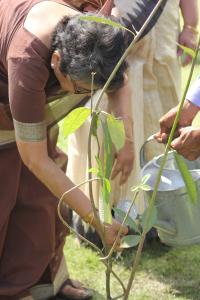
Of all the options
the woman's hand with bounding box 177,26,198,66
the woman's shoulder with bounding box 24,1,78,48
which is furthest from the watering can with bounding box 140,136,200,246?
the woman's hand with bounding box 177,26,198,66

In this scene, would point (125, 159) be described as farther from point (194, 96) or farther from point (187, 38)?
point (187, 38)

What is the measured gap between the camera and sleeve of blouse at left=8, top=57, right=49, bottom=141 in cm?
214

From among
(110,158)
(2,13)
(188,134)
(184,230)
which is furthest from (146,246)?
(110,158)

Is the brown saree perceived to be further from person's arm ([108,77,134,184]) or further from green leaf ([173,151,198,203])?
green leaf ([173,151,198,203])

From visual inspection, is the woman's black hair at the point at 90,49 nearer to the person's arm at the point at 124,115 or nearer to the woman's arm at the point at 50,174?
the woman's arm at the point at 50,174

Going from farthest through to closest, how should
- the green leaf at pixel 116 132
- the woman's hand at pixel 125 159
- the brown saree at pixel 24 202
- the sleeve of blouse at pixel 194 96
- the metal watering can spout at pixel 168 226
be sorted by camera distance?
the woman's hand at pixel 125 159 < the sleeve of blouse at pixel 194 96 < the metal watering can spout at pixel 168 226 < the brown saree at pixel 24 202 < the green leaf at pixel 116 132

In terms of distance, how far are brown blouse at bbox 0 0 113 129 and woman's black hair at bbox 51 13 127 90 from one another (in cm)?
11

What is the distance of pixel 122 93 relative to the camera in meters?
2.61

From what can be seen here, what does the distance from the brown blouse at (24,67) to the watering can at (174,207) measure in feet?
1.53

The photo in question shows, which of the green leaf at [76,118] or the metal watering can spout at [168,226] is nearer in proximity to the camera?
the green leaf at [76,118]

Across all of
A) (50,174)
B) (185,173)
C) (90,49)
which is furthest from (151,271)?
(185,173)

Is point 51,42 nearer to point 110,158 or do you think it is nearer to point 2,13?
point 2,13

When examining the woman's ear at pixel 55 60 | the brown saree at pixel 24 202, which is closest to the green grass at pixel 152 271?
the brown saree at pixel 24 202

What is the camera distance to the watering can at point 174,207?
243 cm
